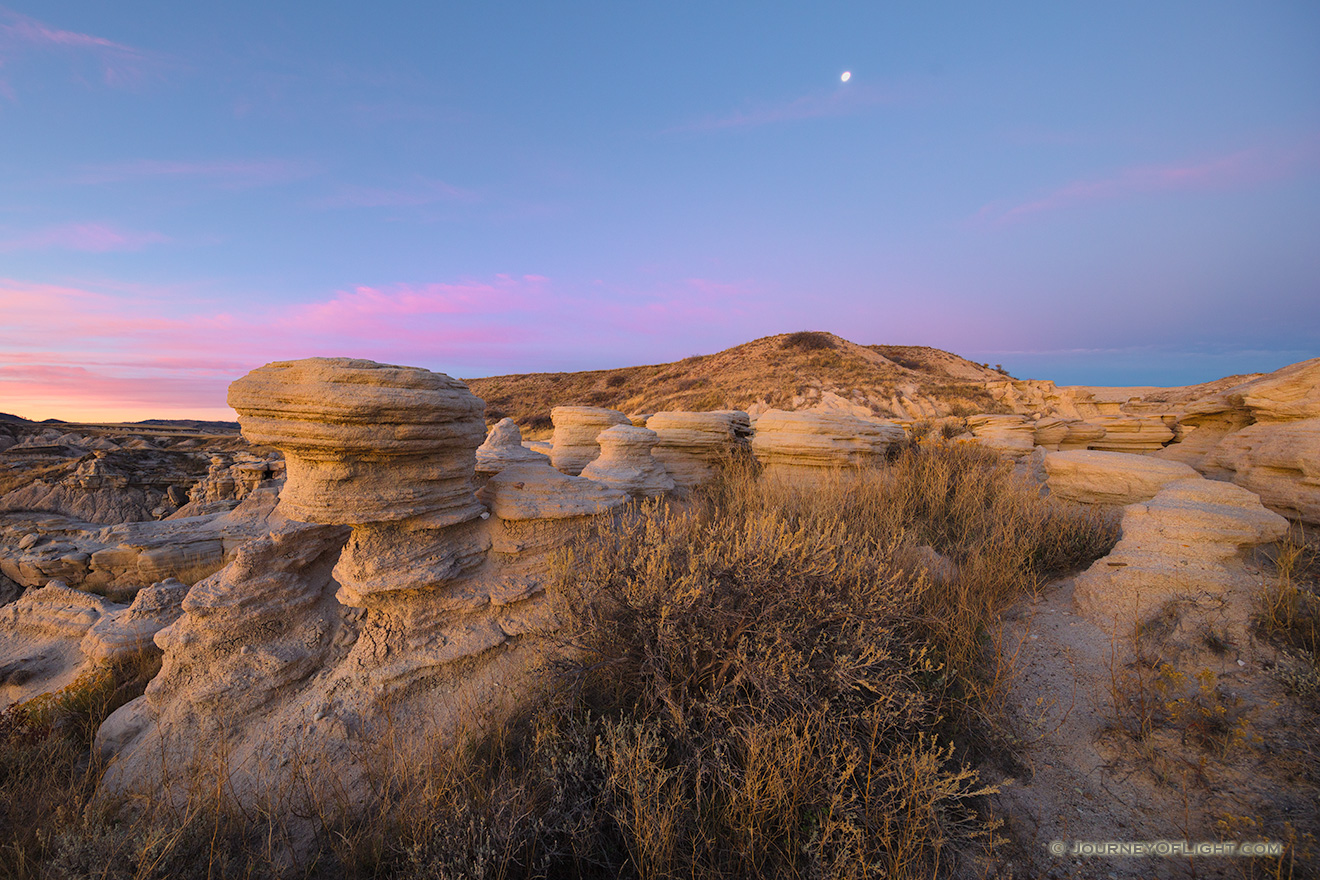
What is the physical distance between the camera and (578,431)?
805 cm

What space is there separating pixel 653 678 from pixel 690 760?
18.8 inches

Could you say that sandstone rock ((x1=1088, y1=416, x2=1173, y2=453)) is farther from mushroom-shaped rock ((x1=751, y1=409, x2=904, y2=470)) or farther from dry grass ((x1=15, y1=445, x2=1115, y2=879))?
dry grass ((x1=15, y1=445, x2=1115, y2=879))

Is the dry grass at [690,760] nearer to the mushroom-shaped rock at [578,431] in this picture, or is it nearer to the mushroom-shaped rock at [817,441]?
the mushroom-shaped rock at [817,441]

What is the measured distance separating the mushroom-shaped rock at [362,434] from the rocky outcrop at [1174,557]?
460 cm

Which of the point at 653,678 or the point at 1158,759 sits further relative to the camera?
the point at 653,678

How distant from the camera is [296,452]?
2.95 metres

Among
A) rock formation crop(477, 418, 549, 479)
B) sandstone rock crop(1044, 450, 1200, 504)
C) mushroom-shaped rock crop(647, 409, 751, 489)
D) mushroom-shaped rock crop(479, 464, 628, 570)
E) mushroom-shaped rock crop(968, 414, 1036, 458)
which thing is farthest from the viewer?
mushroom-shaped rock crop(968, 414, 1036, 458)

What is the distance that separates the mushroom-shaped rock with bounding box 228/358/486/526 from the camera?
2.74 meters

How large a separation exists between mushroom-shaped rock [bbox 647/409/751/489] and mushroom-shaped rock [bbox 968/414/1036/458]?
16.2ft

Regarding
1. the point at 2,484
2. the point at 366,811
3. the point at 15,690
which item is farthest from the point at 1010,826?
the point at 2,484

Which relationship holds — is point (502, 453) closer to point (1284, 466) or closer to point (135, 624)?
point (135, 624)

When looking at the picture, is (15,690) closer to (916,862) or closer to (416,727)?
(416,727)

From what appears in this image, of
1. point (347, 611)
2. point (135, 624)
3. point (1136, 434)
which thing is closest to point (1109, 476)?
point (1136, 434)

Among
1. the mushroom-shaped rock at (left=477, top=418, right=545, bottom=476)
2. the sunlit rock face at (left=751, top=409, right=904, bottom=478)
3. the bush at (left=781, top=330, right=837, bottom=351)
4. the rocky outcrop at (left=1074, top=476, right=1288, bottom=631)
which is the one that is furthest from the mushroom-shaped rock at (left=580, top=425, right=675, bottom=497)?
the bush at (left=781, top=330, right=837, bottom=351)
